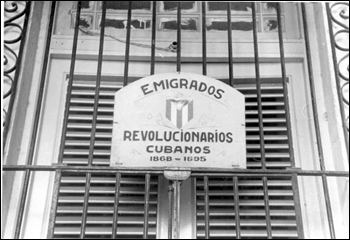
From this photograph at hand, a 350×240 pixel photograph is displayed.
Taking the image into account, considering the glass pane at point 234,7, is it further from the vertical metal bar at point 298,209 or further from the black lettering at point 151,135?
the vertical metal bar at point 298,209

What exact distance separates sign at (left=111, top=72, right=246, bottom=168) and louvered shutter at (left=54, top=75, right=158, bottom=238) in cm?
31

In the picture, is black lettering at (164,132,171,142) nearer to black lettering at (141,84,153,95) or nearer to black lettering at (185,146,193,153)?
black lettering at (185,146,193,153)

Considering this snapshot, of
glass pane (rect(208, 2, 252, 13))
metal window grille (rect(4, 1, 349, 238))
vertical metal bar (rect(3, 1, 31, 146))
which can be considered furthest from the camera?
glass pane (rect(208, 2, 252, 13))

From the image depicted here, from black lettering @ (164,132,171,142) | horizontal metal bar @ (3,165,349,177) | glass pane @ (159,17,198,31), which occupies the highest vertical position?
glass pane @ (159,17,198,31)

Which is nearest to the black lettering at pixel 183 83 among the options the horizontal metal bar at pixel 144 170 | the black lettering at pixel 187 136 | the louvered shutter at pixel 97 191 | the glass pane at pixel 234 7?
the black lettering at pixel 187 136

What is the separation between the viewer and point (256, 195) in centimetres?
203

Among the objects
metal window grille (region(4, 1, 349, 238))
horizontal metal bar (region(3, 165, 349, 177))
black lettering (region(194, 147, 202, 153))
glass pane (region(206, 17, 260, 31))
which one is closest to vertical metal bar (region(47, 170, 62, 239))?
horizontal metal bar (region(3, 165, 349, 177))

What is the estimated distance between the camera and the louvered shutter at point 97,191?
6.49 ft

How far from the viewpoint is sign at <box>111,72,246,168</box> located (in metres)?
1.74

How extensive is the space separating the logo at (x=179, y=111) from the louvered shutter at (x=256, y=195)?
0.41m

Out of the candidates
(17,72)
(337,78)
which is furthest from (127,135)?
(337,78)

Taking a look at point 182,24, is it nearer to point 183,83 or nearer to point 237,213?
point 183,83

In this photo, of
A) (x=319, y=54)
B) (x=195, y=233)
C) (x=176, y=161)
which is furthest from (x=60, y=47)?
(x=319, y=54)

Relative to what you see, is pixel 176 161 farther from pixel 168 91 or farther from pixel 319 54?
pixel 319 54
